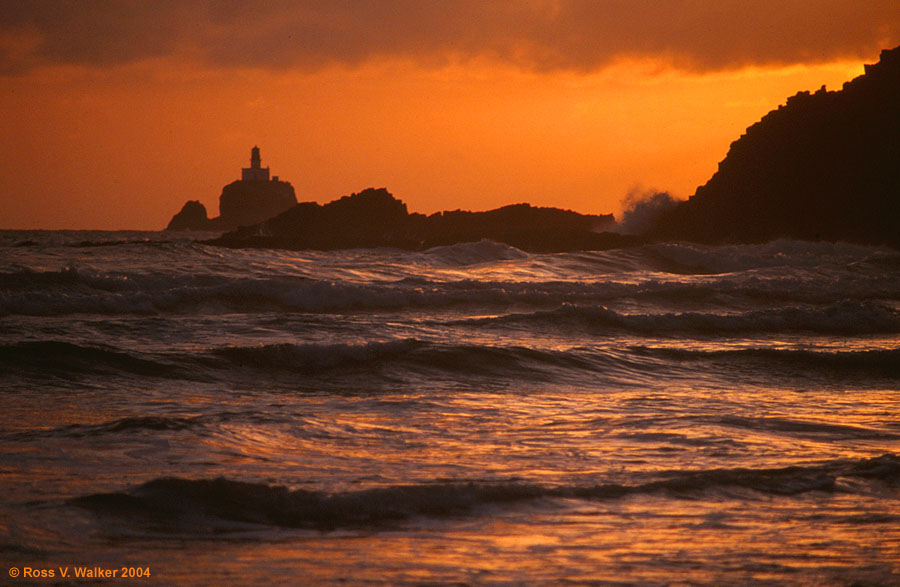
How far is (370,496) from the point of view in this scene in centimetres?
453

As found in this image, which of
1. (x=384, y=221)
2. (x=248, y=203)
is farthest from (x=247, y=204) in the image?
(x=384, y=221)

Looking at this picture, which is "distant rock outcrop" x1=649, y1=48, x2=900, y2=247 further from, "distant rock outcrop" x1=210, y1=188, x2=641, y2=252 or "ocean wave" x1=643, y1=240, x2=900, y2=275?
"ocean wave" x1=643, y1=240, x2=900, y2=275

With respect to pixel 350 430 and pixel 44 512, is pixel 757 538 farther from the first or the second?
pixel 44 512

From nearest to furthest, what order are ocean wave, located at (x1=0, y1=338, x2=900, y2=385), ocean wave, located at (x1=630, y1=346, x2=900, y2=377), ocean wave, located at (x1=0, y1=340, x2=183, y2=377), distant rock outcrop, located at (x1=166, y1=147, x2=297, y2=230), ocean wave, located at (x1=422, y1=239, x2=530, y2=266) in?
ocean wave, located at (x1=0, y1=340, x2=183, y2=377) < ocean wave, located at (x1=0, y1=338, x2=900, y2=385) < ocean wave, located at (x1=630, y1=346, x2=900, y2=377) < ocean wave, located at (x1=422, y1=239, x2=530, y2=266) < distant rock outcrop, located at (x1=166, y1=147, x2=297, y2=230)

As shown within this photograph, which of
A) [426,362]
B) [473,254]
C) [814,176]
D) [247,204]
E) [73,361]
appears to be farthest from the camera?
[247,204]

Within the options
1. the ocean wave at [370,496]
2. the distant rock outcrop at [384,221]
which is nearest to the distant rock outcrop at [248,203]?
the distant rock outcrop at [384,221]

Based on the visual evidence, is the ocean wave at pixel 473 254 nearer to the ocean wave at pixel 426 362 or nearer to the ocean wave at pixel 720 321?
the ocean wave at pixel 720 321

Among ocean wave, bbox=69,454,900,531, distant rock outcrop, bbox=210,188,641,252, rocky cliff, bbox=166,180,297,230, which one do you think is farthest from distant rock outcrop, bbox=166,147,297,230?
ocean wave, bbox=69,454,900,531

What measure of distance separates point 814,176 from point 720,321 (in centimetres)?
4486

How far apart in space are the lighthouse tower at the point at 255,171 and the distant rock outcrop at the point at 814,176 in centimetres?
10617

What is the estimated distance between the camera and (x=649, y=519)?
4.40m

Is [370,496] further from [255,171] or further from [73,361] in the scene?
[255,171]

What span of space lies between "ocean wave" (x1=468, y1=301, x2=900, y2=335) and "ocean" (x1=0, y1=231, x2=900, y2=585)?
66 millimetres

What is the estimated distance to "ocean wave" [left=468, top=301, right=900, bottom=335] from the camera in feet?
46.3
